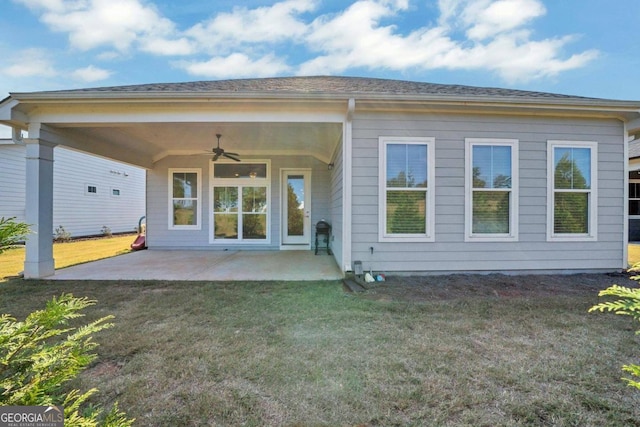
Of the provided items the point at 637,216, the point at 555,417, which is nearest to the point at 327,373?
the point at 555,417

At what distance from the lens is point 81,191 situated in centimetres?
1188

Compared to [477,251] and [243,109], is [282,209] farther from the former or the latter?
[477,251]

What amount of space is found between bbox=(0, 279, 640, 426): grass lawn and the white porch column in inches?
49.4

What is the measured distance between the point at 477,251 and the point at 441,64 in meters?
7.37

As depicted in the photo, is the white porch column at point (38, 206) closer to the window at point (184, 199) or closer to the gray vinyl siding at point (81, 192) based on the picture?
the window at point (184, 199)

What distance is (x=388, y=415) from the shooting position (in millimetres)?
1650

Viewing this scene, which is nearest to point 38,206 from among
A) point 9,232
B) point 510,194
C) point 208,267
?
point 208,267

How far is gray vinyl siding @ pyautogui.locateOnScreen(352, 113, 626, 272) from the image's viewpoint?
15.6ft

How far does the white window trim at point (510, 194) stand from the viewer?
4.84 metres

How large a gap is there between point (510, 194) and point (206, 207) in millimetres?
7315

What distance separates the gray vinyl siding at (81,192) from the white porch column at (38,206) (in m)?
5.98

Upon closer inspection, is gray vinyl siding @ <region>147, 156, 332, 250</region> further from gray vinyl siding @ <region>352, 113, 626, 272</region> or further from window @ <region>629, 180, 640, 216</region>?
window @ <region>629, 180, 640, 216</region>

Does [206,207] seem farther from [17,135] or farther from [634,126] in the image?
[634,126]

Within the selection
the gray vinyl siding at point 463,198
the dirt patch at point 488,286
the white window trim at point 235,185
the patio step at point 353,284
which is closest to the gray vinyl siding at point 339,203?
the gray vinyl siding at point 463,198
